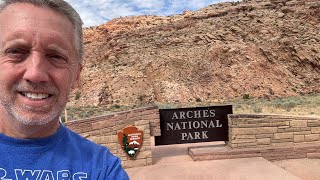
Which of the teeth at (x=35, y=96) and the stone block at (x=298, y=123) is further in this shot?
the stone block at (x=298, y=123)

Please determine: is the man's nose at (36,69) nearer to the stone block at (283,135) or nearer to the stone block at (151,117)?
the stone block at (151,117)

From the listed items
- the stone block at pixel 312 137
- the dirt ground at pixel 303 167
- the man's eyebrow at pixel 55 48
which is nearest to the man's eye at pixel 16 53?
the man's eyebrow at pixel 55 48

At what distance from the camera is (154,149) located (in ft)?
32.6

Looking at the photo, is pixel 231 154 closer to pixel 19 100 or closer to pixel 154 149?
pixel 154 149

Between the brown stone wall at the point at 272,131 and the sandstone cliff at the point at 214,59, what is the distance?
2308 cm

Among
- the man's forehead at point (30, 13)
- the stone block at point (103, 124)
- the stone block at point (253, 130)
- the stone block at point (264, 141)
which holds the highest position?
the man's forehead at point (30, 13)

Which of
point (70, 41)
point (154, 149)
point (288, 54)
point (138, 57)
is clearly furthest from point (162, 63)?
point (70, 41)

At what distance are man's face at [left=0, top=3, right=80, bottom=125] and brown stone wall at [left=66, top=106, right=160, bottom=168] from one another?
6534mm

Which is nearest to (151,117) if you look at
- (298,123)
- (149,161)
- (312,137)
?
(149,161)

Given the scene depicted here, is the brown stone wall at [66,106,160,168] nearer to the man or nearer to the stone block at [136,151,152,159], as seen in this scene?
the stone block at [136,151,152,159]

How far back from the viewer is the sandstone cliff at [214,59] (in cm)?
3347

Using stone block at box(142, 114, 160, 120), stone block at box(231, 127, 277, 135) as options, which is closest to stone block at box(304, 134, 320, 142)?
stone block at box(231, 127, 277, 135)

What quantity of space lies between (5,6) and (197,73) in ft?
111

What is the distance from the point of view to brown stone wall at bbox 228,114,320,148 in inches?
338
